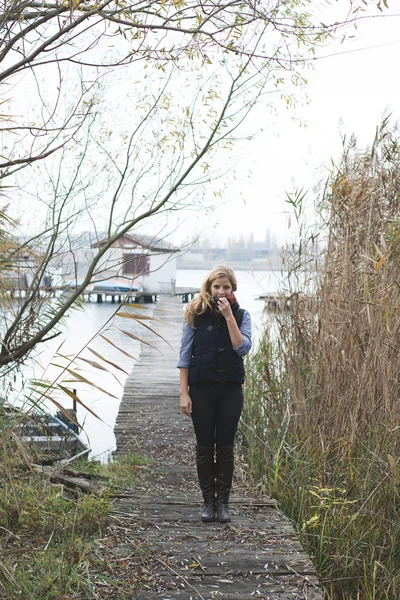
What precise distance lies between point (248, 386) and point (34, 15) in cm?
363

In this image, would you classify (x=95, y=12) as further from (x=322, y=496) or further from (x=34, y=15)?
(x=322, y=496)

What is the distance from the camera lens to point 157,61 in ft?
11.3

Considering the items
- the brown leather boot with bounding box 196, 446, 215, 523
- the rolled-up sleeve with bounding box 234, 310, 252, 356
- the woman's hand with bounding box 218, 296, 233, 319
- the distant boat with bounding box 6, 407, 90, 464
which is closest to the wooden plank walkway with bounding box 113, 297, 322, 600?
the brown leather boot with bounding box 196, 446, 215, 523

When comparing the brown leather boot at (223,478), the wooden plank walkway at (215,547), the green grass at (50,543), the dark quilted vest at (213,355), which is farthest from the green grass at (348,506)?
the green grass at (50,543)

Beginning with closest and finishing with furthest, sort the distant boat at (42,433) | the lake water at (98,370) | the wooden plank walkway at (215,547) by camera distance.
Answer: the wooden plank walkway at (215,547) → the distant boat at (42,433) → the lake water at (98,370)

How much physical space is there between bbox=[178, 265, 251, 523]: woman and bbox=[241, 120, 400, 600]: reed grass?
0.48 m

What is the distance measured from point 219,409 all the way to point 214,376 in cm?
19

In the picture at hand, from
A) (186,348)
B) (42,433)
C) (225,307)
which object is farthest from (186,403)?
(42,433)

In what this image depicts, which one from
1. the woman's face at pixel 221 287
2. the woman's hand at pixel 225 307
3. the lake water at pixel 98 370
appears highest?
the woman's face at pixel 221 287

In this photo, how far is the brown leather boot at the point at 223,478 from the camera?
3307 millimetres

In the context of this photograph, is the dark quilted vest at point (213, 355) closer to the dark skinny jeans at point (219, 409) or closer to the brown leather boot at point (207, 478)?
the dark skinny jeans at point (219, 409)

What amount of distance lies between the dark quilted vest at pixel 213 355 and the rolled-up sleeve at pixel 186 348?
2cm

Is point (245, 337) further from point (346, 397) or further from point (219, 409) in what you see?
point (346, 397)

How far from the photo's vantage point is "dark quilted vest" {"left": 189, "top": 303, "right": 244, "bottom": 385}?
3240mm
